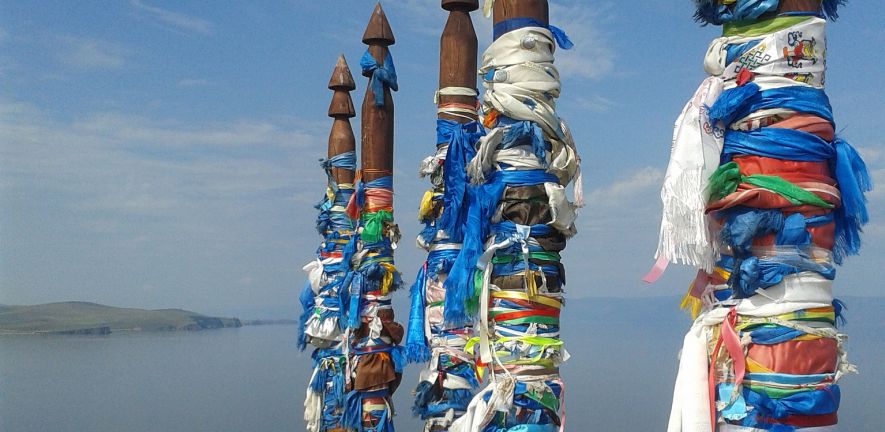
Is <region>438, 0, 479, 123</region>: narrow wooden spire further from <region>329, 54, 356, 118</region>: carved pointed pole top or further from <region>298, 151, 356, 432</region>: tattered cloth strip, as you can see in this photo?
<region>329, 54, 356, 118</region>: carved pointed pole top

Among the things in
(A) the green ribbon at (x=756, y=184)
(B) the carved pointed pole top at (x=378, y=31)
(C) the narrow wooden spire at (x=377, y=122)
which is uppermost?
(B) the carved pointed pole top at (x=378, y=31)

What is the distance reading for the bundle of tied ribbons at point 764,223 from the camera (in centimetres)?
212

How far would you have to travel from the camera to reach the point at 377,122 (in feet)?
18.6

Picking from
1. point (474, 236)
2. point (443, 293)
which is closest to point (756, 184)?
point (474, 236)

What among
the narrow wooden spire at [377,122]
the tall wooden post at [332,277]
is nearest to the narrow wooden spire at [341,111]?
the tall wooden post at [332,277]

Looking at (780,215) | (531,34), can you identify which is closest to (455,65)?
(531,34)

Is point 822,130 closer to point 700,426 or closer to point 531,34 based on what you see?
point 700,426

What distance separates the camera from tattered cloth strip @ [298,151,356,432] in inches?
255

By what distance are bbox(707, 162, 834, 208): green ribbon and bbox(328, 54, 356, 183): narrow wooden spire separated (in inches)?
208

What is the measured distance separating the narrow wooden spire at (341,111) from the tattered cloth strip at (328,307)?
8 cm

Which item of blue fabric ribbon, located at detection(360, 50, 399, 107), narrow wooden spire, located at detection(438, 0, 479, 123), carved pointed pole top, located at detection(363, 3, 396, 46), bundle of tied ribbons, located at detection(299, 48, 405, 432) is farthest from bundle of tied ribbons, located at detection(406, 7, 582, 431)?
carved pointed pole top, located at detection(363, 3, 396, 46)

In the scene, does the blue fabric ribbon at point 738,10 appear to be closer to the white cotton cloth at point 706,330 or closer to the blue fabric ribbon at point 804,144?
the blue fabric ribbon at point 804,144

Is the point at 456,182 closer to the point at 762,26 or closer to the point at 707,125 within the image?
the point at 707,125

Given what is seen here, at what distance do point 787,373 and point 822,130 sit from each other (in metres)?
0.66
